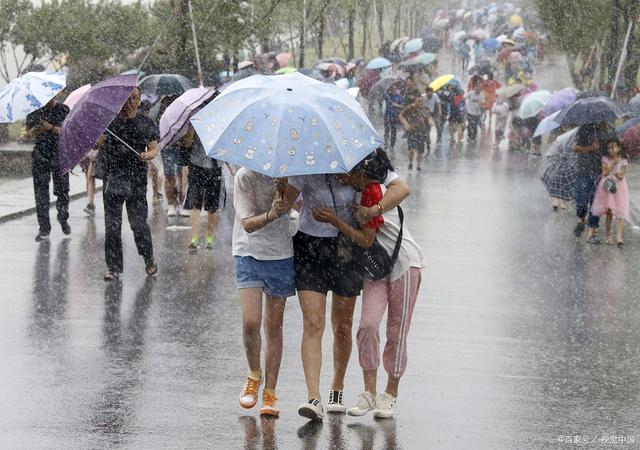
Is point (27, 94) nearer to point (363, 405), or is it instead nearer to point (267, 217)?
point (267, 217)

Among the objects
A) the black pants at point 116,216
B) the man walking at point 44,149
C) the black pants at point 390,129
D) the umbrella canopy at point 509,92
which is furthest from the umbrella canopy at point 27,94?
the umbrella canopy at point 509,92

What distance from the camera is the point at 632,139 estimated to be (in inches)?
762

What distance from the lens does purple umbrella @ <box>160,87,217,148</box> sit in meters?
14.5

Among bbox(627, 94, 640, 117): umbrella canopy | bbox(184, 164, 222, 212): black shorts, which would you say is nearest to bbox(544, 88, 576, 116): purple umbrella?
bbox(627, 94, 640, 117): umbrella canopy

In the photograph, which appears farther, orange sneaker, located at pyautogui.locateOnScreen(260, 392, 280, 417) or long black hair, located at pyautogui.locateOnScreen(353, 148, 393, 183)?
orange sneaker, located at pyautogui.locateOnScreen(260, 392, 280, 417)

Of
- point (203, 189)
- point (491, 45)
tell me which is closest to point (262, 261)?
point (203, 189)

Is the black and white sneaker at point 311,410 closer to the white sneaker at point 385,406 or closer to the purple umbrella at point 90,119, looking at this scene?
the white sneaker at point 385,406

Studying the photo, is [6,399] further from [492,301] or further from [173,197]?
[173,197]

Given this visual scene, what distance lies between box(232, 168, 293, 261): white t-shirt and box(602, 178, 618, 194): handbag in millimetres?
9634

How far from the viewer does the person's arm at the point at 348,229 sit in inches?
290

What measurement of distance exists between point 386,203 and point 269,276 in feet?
2.60

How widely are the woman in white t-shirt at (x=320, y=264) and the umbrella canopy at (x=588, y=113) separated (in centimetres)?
946

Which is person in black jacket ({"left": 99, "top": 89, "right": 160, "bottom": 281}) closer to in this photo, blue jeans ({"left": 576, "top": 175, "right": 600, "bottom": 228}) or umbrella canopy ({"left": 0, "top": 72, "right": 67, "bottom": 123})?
umbrella canopy ({"left": 0, "top": 72, "right": 67, "bottom": 123})

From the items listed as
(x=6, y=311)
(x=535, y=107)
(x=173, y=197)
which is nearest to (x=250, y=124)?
(x=6, y=311)
